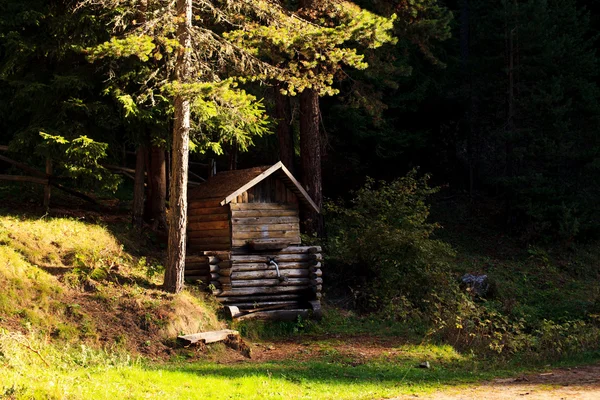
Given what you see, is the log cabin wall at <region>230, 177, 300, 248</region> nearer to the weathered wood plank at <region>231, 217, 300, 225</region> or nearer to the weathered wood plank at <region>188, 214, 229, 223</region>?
the weathered wood plank at <region>231, 217, 300, 225</region>

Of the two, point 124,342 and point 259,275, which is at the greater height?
point 259,275

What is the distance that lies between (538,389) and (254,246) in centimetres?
786

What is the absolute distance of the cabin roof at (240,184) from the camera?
55.6 ft

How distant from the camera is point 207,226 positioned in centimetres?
1759

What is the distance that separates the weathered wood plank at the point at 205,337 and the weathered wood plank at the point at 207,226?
3.61 m

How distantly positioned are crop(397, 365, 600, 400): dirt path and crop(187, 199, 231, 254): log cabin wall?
7.57 metres

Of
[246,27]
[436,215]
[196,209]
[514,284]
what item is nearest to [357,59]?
[246,27]

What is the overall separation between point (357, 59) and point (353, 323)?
6751 millimetres

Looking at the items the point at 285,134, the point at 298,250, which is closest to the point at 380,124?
the point at 285,134

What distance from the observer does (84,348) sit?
11.6 m

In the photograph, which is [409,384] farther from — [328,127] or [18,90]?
[328,127]

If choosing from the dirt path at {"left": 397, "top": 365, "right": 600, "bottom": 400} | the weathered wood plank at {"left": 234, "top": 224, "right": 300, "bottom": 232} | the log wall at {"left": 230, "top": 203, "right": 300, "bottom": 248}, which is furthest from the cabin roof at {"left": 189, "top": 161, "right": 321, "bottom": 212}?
the dirt path at {"left": 397, "top": 365, "right": 600, "bottom": 400}

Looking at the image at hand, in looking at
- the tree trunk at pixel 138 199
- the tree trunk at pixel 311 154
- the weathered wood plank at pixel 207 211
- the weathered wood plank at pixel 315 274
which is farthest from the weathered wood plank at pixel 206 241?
the tree trunk at pixel 311 154

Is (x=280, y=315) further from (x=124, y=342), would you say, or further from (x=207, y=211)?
(x=124, y=342)
